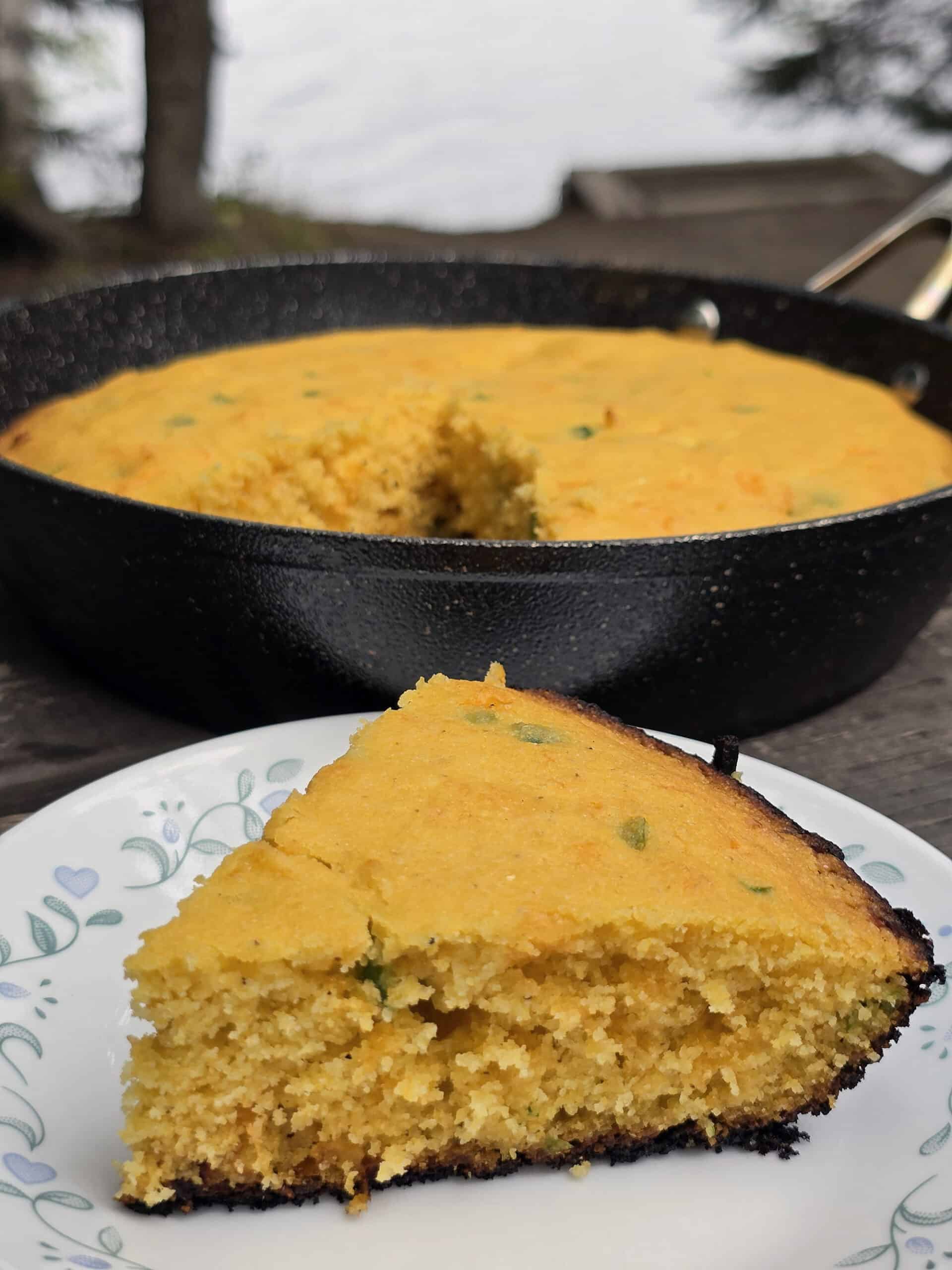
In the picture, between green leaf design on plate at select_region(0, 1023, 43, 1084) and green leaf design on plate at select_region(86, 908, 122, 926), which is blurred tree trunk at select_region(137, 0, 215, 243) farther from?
green leaf design on plate at select_region(0, 1023, 43, 1084)

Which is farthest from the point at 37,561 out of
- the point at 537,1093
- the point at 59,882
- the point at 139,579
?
the point at 537,1093

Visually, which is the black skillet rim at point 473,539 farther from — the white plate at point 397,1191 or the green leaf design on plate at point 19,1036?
the green leaf design on plate at point 19,1036

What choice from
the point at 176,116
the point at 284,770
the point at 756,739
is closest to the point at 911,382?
the point at 756,739

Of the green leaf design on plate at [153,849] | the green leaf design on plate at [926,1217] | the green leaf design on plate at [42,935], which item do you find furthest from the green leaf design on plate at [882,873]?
the green leaf design on plate at [42,935]

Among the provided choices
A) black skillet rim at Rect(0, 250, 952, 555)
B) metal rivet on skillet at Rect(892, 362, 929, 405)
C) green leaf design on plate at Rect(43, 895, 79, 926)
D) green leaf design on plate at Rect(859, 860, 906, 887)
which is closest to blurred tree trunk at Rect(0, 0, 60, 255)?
black skillet rim at Rect(0, 250, 952, 555)

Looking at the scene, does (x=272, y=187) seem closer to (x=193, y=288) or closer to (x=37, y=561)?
(x=193, y=288)

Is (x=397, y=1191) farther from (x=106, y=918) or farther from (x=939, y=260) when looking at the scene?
(x=939, y=260)

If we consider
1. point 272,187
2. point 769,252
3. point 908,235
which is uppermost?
point 908,235
